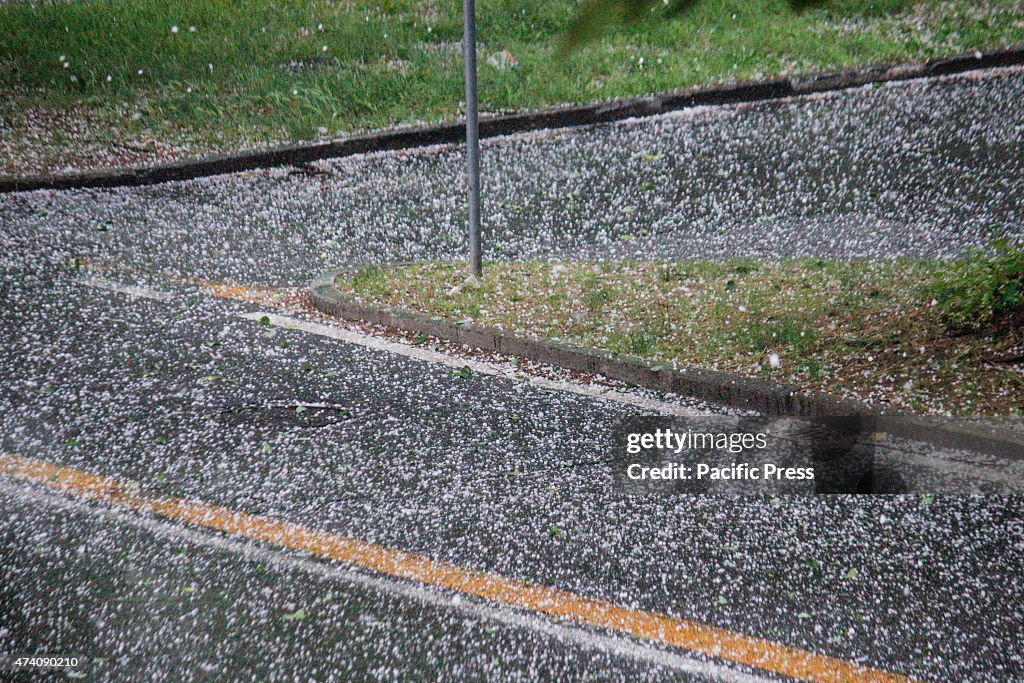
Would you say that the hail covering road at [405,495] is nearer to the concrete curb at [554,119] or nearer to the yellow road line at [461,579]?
the yellow road line at [461,579]

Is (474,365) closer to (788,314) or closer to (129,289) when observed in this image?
(788,314)

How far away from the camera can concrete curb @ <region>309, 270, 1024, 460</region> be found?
3.62 meters

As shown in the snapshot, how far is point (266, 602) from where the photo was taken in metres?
2.78

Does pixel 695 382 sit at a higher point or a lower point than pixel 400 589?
higher

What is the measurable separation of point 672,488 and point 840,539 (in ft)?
2.04

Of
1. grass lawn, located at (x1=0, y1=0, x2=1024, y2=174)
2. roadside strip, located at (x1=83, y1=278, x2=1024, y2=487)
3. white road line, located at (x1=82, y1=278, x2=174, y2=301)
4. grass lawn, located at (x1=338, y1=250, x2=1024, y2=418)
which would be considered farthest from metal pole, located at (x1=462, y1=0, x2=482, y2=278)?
grass lawn, located at (x1=0, y1=0, x2=1024, y2=174)

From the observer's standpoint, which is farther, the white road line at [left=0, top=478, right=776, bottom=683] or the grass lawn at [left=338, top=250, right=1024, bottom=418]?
the grass lawn at [left=338, top=250, right=1024, bottom=418]

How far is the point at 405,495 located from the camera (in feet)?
10.9

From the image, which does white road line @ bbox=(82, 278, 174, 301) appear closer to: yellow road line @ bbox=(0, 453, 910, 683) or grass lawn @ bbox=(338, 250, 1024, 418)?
grass lawn @ bbox=(338, 250, 1024, 418)

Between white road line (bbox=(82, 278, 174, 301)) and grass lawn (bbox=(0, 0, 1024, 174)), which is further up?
grass lawn (bbox=(0, 0, 1024, 174))

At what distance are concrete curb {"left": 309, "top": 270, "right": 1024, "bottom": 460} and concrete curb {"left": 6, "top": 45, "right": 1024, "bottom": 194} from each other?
2.98m

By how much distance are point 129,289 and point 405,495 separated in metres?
2.78

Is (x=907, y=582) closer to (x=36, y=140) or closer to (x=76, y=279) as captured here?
(x=76, y=279)

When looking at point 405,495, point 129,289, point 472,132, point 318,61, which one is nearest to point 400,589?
point 405,495
